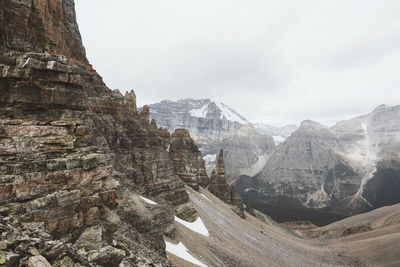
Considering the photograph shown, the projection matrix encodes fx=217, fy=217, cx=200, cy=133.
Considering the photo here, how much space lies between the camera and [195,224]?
4100cm

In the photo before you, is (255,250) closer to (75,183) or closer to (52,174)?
(75,183)

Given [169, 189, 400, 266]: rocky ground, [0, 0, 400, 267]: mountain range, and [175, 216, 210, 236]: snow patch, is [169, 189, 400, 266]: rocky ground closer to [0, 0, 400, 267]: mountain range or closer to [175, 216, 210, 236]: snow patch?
[0, 0, 400, 267]: mountain range

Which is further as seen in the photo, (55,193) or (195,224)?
(195,224)

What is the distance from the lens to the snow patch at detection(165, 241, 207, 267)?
79.8ft

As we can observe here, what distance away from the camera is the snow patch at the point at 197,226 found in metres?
38.3

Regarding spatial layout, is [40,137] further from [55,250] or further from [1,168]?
[55,250]

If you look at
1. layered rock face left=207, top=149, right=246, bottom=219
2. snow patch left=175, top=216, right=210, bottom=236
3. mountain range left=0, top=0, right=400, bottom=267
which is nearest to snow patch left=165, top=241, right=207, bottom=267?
mountain range left=0, top=0, right=400, bottom=267

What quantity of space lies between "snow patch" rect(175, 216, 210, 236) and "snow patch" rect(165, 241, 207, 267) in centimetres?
1115

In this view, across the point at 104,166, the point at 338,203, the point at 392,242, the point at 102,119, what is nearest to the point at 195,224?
the point at 102,119

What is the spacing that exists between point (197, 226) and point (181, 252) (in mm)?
15000

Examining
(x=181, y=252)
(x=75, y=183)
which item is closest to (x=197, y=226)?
(x=181, y=252)

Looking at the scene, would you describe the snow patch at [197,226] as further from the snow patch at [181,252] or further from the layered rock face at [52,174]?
the layered rock face at [52,174]

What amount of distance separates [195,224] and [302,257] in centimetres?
2230

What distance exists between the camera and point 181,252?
84.7ft
